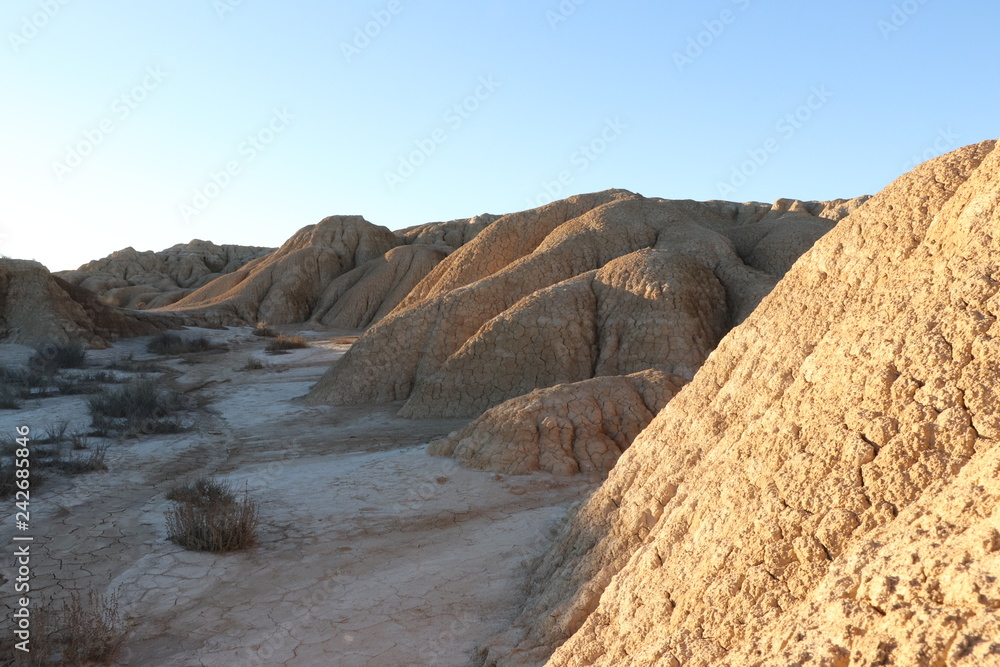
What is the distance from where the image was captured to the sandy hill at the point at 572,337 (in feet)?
23.4

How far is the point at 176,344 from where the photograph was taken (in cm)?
1859

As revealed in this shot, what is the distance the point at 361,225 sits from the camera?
34000 millimetres

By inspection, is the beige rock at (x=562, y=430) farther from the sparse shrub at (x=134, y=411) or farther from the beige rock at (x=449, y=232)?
the beige rock at (x=449, y=232)

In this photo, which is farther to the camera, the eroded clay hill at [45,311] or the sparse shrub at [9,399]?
the eroded clay hill at [45,311]

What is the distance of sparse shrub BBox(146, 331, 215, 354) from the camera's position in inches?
712

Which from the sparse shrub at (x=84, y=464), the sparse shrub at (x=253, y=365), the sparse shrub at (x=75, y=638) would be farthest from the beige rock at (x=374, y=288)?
the sparse shrub at (x=75, y=638)

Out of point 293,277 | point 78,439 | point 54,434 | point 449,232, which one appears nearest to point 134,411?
point 54,434

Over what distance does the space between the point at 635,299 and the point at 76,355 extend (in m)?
12.3

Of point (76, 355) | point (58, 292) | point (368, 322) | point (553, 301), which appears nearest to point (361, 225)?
point (368, 322)

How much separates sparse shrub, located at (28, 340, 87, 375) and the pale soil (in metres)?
5.19

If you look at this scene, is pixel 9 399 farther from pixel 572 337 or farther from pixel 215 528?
pixel 572 337

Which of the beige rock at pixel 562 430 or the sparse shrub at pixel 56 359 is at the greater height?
the sparse shrub at pixel 56 359

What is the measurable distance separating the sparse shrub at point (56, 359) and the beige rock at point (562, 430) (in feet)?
34.3

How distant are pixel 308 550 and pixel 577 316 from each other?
252 inches
